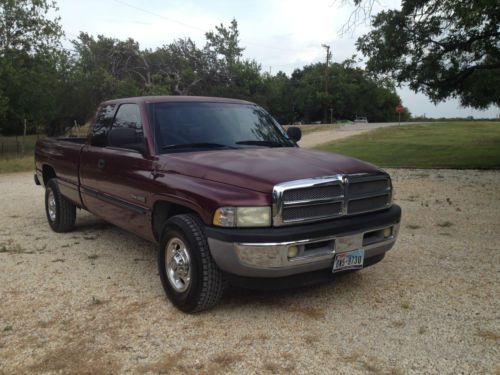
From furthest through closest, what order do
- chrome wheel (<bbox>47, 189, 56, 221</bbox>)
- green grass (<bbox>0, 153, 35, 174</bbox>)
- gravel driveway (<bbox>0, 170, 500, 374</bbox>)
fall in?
green grass (<bbox>0, 153, 35, 174</bbox>) < chrome wheel (<bbox>47, 189, 56, 221</bbox>) < gravel driveway (<bbox>0, 170, 500, 374</bbox>)

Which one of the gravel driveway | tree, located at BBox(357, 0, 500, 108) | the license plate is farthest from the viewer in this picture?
tree, located at BBox(357, 0, 500, 108)

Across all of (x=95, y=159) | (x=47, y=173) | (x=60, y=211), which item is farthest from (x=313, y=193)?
(x=47, y=173)

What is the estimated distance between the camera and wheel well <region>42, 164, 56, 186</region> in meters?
7.27

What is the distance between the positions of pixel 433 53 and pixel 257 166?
35.2ft

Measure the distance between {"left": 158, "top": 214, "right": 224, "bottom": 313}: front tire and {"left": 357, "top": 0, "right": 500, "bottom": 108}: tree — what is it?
9.62 meters

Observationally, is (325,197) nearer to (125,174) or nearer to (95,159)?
(125,174)

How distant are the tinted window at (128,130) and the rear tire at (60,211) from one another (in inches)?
78.1

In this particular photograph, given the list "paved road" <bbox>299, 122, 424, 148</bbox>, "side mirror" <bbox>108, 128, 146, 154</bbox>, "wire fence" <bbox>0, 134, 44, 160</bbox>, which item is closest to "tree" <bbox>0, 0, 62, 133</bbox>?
"wire fence" <bbox>0, 134, 44, 160</bbox>

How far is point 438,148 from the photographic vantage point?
20.6m

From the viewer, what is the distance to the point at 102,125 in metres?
5.64

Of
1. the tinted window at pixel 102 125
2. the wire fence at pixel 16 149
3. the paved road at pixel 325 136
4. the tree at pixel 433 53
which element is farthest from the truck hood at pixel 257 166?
the paved road at pixel 325 136

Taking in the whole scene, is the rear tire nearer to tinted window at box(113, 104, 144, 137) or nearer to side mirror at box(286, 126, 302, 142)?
tinted window at box(113, 104, 144, 137)

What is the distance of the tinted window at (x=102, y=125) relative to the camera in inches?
204

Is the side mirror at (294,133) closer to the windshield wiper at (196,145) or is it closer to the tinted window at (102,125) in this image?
the windshield wiper at (196,145)
